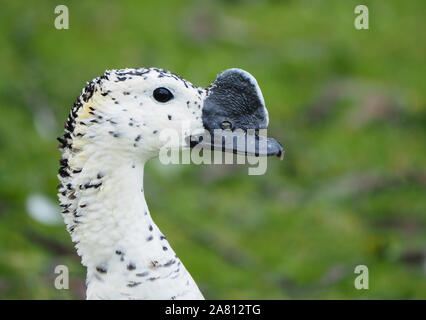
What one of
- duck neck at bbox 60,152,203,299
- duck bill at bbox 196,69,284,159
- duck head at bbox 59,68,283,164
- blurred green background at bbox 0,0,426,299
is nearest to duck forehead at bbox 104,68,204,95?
duck head at bbox 59,68,283,164

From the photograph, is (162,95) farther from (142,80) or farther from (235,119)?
(235,119)

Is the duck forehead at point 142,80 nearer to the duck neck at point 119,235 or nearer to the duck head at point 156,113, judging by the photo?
the duck head at point 156,113

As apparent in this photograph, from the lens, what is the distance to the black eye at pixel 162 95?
2.75m

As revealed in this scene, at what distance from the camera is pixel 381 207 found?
19.7 ft

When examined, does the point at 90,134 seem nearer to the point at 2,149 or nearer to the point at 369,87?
the point at 2,149

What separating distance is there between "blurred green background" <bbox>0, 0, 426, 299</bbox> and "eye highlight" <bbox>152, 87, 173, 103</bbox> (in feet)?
6.21

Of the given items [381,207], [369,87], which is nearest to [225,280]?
[381,207]

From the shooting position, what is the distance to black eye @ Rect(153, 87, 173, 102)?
9.03ft

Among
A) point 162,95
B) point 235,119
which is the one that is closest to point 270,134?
point 235,119

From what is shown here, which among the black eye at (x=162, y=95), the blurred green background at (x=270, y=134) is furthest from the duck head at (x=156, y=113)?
the blurred green background at (x=270, y=134)

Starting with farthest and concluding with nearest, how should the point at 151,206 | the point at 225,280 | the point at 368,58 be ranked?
1. the point at 368,58
2. the point at 151,206
3. the point at 225,280

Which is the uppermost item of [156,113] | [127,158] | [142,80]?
[142,80]

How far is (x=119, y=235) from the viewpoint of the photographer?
276 cm

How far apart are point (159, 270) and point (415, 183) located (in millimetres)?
3841
